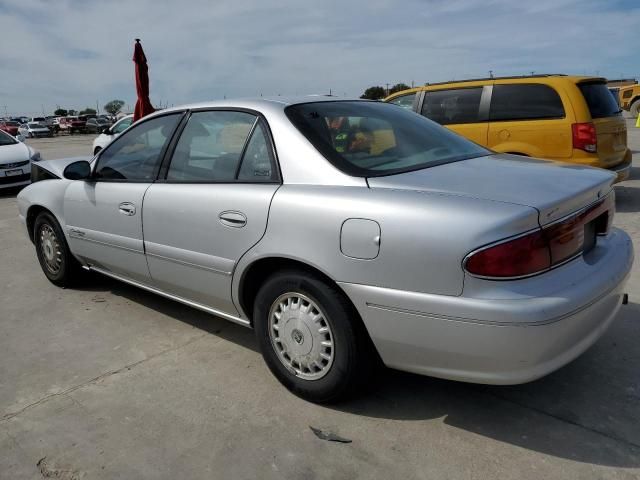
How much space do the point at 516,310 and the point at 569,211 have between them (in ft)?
1.89

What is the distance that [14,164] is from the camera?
1051cm

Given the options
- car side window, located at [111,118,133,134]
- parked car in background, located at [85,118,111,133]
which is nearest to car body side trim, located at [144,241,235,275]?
car side window, located at [111,118,133,134]

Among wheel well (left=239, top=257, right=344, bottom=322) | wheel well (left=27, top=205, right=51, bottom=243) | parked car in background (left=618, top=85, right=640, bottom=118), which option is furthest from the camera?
parked car in background (left=618, top=85, right=640, bottom=118)

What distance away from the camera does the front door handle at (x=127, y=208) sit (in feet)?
11.8

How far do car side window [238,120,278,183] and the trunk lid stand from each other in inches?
24.4

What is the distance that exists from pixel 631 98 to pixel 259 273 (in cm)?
2744

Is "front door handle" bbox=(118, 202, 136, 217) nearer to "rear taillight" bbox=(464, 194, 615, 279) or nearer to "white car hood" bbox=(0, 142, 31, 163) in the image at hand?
"rear taillight" bbox=(464, 194, 615, 279)

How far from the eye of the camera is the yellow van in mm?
6426

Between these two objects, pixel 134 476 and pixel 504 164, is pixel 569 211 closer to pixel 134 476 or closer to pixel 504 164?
pixel 504 164

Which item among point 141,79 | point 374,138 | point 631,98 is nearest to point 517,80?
point 374,138

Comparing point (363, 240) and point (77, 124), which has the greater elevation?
point (363, 240)

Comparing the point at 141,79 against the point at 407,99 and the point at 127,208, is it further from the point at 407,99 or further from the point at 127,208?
the point at 127,208

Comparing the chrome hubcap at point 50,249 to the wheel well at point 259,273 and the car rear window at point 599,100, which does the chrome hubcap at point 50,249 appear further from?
the car rear window at point 599,100

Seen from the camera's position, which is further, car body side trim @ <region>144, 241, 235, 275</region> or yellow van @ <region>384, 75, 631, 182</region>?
yellow van @ <region>384, 75, 631, 182</region>
